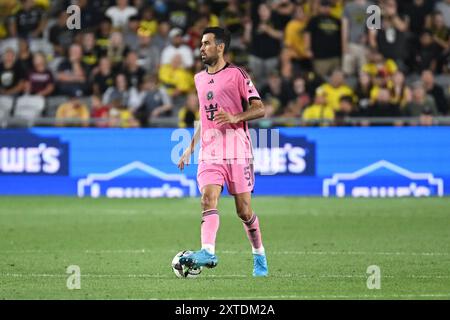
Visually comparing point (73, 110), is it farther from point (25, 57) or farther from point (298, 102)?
point (298, 102)

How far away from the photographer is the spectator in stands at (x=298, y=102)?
907 inches

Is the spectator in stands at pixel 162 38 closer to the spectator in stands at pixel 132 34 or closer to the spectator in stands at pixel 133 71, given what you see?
the spectator in stands at pixel 132 34

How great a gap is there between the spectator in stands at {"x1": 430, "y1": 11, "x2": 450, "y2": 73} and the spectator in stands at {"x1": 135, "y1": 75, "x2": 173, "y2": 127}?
5.68 m

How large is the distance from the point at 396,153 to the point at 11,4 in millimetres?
9426

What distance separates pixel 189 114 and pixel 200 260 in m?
11.5

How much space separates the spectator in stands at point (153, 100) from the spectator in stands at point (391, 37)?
175 inches

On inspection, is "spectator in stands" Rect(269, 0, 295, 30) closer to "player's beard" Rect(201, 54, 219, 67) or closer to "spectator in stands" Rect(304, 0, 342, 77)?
"spectator in stands" Rect(304, 0, 342, 77)

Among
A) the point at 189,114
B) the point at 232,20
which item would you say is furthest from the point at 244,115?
the point at 232,20

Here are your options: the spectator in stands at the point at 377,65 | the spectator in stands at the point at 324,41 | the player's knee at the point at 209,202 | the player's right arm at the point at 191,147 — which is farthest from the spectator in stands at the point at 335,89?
the player's knee at the point at 209,202

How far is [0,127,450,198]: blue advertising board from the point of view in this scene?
842 inches

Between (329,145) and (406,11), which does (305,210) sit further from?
(406,11)

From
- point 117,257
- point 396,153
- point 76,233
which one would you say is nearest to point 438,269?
point 117,257

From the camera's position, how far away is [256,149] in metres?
21.3
